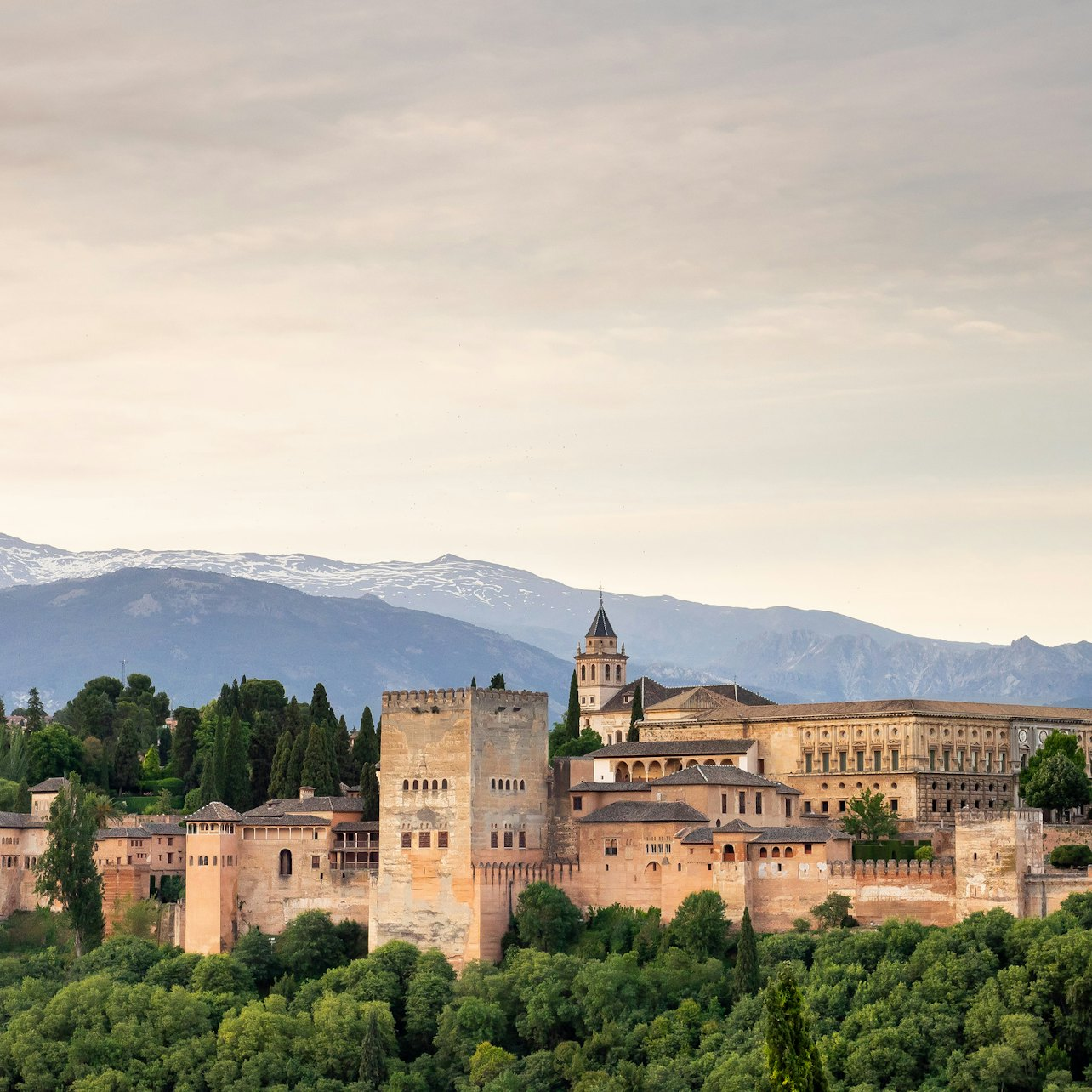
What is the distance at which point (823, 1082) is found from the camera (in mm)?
54000

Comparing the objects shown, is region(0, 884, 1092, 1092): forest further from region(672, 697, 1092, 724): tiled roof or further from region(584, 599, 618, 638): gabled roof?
region(584, 599, 618, 638): gabled roof

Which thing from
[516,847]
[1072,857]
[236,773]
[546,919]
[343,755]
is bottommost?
[546,919]

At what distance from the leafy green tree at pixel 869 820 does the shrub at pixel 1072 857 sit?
29.6 ft

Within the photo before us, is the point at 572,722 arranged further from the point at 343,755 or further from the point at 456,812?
the point at 456,812

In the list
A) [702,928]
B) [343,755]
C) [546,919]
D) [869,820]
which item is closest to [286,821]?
[546,919]

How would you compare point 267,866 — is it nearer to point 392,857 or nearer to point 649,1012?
point 392,857

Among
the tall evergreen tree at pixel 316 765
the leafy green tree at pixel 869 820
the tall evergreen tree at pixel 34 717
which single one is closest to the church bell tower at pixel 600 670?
the tall evergreen tree at pixel 34 717

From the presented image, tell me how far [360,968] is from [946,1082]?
21.4 metres

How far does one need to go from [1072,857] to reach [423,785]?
871 inches

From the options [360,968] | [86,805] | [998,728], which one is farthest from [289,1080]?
[998,728]

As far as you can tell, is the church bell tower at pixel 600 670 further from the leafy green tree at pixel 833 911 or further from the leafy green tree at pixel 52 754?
the leafy green tree at pixel 833 911

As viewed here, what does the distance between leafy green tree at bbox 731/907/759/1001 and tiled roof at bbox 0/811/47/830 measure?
106 feet

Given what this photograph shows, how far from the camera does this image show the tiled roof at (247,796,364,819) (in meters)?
80.8

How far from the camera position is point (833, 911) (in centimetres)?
7150
